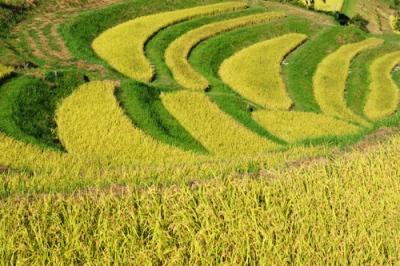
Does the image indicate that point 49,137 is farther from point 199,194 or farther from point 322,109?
point 322,109

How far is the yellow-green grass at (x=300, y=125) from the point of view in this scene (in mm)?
23172

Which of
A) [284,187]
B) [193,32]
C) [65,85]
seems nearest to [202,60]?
[193,32]

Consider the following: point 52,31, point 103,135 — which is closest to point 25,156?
point 103,135

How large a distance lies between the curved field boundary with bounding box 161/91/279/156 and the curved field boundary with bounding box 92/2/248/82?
11.5 feet

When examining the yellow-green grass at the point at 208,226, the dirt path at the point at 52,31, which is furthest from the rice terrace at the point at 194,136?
the dirt path at the point at 52,31

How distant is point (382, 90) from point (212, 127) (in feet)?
66.2

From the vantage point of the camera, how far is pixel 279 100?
94.9 ft

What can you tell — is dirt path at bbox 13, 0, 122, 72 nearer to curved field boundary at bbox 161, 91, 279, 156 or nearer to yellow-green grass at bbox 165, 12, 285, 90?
curved field boundary at bbox 161, 91, 279, 156

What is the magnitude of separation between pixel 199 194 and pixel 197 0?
39.6m

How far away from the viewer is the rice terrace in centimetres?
561

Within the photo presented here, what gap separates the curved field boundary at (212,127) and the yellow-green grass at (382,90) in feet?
42.0

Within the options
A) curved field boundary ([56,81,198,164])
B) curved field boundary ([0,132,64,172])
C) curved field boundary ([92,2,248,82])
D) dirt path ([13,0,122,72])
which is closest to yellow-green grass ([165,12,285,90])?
curved field boundary ([92,2,248,82])

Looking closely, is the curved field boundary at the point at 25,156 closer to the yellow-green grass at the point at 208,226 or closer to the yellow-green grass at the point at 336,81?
the yellow-green grass at the point at 208,226

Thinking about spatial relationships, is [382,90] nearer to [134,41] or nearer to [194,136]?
[134,41]
